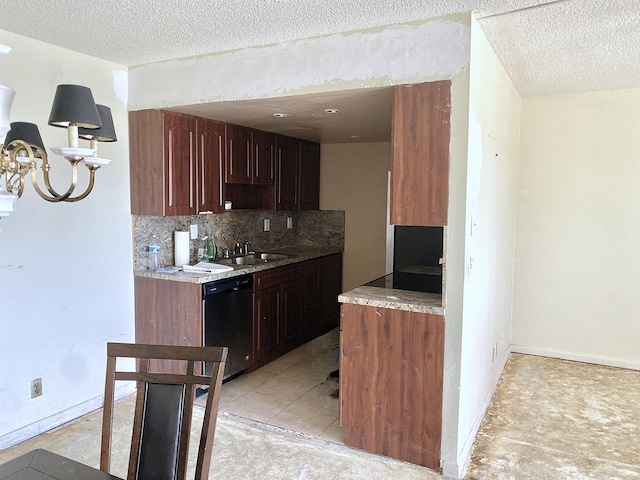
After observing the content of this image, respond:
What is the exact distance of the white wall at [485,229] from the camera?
2.56 metres

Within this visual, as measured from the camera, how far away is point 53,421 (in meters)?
3.05

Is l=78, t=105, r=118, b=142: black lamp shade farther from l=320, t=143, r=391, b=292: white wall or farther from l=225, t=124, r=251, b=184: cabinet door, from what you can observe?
l=320, t=143, r=391, b=292: white wall

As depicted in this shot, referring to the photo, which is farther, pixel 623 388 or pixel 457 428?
pixel 623 388

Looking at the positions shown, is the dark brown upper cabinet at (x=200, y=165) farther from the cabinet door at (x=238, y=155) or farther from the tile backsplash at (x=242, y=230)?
the tile backsplash at (x=242, y=230)

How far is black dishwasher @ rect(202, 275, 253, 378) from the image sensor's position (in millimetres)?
3484

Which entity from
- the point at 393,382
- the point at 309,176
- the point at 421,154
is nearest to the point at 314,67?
the point at 421,154

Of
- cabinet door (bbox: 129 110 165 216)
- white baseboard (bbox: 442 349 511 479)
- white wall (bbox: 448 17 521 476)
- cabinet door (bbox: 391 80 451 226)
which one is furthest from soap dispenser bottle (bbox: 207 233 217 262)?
white baseboard (bbox: 442 349 511 479)

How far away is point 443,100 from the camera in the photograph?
2453 mm

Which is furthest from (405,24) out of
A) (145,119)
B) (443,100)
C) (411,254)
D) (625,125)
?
(625,125)

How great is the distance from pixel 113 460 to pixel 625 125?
4587mm

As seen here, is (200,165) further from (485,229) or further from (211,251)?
(485,229)

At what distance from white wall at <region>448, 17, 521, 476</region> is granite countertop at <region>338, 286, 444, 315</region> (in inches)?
7.1

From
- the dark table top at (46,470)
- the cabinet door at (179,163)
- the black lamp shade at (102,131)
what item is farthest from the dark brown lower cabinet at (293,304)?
the dark table top at (46,470)

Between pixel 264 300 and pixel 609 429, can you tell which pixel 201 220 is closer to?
pixel 264 300
